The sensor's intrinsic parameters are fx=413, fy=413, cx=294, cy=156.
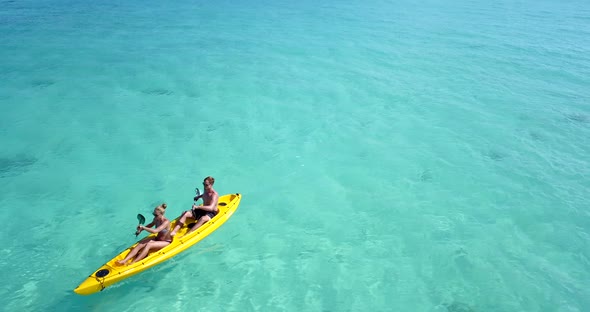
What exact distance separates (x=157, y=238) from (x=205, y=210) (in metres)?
1.21

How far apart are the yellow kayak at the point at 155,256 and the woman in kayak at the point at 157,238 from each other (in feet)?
0.30

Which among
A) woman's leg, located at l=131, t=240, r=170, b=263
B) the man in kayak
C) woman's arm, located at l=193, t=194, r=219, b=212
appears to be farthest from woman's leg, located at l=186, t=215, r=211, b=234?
woman's leg, located at l=131, t=240, r=170, b=263

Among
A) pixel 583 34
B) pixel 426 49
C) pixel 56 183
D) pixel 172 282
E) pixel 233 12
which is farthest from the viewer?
pixel 233 12

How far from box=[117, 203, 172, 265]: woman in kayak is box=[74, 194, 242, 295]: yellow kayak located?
93 mm

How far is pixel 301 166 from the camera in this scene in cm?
1187

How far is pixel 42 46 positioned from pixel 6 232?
45.4 ft

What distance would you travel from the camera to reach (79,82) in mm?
16203

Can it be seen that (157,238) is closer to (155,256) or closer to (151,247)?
(151,247)

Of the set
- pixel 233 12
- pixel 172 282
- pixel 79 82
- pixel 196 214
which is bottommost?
pixel 172 282

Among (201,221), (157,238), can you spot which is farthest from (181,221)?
(157,238)

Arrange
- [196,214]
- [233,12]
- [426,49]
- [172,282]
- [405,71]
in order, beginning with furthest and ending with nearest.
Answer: [233,12]
[426,49]
[405,71]
[196,214]
[172,282]

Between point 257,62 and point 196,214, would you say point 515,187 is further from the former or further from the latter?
point 257,62

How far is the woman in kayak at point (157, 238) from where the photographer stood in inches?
304

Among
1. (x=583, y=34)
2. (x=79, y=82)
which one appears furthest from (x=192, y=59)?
(x=583, y=34)
